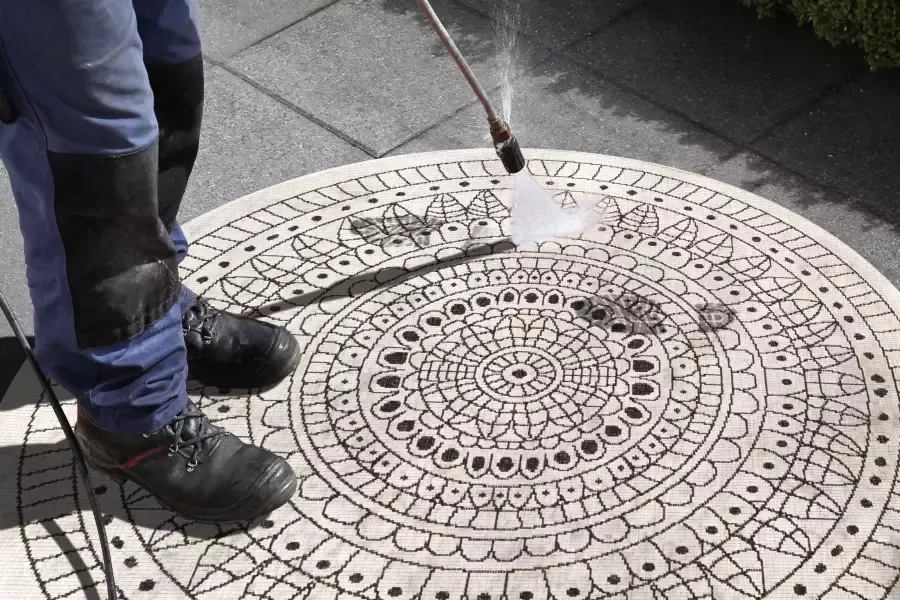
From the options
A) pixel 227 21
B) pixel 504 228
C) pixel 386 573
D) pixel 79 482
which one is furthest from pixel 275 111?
pixel 386 573

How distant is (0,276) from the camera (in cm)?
309

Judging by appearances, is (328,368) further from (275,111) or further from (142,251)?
(275,111)

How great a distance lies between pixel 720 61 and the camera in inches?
151

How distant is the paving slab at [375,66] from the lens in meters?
3.66

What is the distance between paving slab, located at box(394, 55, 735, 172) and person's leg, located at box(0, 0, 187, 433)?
1.45 metres

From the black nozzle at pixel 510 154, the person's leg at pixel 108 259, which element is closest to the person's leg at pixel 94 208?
the person's leg at pixel 108 259

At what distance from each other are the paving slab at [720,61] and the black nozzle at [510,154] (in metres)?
0.90

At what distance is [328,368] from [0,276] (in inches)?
A: 40.8

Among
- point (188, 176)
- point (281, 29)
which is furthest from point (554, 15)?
point (188, 176)

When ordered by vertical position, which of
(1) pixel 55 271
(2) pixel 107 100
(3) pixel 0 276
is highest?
(2) pixel 107 100

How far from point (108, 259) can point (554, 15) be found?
2517 millimetres

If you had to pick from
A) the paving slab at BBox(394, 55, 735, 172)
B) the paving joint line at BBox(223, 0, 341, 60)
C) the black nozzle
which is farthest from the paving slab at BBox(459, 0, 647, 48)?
the black nozzle

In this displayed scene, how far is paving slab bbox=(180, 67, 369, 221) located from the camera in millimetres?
3371

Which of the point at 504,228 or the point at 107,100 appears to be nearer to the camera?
the point at 107,100
